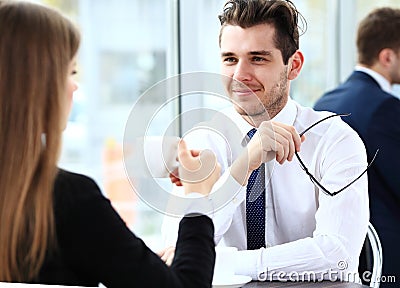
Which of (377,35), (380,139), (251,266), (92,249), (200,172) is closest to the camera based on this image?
(92,249)

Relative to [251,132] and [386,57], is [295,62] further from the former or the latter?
[386,57]

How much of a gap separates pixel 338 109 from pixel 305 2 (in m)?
0.83

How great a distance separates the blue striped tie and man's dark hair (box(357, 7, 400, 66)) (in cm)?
70

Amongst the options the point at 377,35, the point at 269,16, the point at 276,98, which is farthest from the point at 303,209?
the point at 377,35

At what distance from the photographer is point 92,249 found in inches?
34.8

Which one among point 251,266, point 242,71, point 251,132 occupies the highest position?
point 242,71

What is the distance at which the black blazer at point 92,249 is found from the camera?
2.90 feet

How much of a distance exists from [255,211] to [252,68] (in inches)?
10.0

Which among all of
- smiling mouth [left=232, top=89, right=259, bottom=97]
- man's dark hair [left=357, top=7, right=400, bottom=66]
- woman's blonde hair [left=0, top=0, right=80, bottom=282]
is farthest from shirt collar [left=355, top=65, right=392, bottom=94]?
woman's blonde hair [left=0, top=0, right=80, bottom=282]

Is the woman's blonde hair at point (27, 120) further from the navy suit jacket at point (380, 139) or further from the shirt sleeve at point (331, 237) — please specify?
the navy suit jacket at point (380, 139)

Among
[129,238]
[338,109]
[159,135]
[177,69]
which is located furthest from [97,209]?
[177,69]

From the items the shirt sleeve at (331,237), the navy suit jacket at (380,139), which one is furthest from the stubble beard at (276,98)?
the navy suit jacket at (380,139)

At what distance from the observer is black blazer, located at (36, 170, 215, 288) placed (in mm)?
884

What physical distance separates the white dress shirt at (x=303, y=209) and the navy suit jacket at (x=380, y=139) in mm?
376
